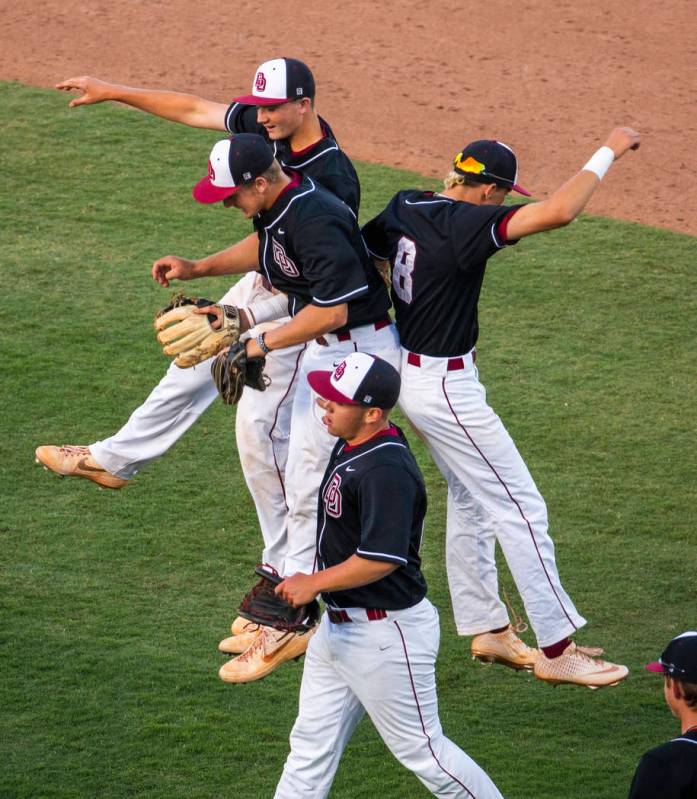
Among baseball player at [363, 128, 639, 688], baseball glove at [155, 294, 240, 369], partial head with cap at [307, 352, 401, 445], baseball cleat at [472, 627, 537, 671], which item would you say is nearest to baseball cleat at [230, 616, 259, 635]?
baseball cleat at [472, 627, 537, 671]

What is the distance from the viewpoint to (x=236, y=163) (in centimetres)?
462

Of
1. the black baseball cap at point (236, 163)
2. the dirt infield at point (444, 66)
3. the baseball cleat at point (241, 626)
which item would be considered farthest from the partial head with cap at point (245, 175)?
the dirt infield at point (444, 66)

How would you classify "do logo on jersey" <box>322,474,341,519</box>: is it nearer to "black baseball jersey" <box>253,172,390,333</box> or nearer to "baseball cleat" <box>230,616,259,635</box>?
"black baseball jersey" <box>253,172,390,333</box>

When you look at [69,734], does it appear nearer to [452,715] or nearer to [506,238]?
[452,715]

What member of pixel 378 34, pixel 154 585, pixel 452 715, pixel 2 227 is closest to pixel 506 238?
pixel 452 715

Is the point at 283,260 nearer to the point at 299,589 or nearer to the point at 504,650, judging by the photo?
the point at 299,589

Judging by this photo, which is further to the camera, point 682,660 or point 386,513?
point 386,513

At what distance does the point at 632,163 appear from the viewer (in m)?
10.6

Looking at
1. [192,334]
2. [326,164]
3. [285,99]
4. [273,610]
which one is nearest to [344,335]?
[192,334]

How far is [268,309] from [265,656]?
50.3 inches

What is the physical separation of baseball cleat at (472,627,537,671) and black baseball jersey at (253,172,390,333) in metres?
1.36

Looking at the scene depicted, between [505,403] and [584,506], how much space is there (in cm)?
97

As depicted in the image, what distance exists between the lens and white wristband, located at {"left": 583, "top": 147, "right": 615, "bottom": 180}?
4.64 metres

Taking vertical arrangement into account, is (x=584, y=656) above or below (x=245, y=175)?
below
